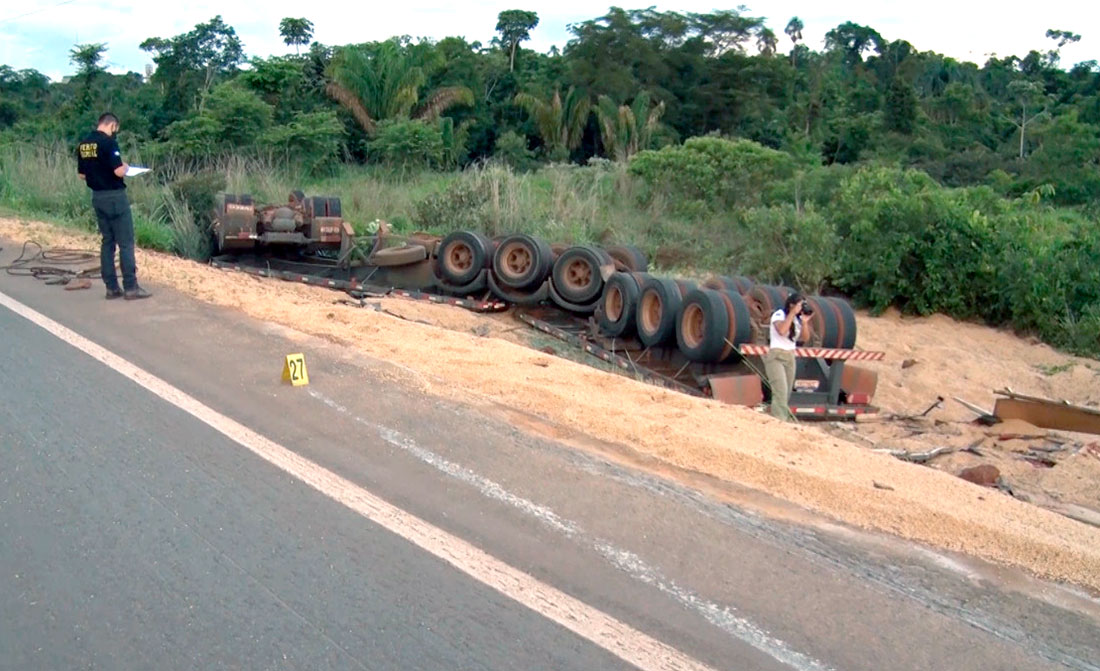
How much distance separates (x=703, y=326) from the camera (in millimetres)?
12883

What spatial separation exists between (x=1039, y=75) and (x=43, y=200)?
52442 mm

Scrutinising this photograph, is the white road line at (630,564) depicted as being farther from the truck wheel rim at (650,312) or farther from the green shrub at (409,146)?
the green shrub at (409,146)

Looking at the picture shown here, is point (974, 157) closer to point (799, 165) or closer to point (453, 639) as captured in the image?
point (799, 165)

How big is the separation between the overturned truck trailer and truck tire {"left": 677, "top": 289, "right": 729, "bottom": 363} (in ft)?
0.05

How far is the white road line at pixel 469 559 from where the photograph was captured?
4.46 meters

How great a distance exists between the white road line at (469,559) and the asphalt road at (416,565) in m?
0.06

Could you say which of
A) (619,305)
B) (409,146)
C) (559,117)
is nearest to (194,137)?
(409,146)

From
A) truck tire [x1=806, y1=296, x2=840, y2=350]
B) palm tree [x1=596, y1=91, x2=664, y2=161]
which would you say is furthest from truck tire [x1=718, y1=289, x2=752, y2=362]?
palm tree [x1=596, y1=91, x2=664, y2=161]

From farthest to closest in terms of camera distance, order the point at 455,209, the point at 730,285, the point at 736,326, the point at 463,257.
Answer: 1. the point at 455,209
2. the point at 463,257
3. the point at 730,285
4. the point at 736,326

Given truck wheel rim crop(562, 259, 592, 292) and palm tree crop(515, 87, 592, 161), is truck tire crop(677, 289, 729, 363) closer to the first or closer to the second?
truck wheel rim crop(562, 259, 592, 292)

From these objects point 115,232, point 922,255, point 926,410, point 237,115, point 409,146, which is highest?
point 237,115

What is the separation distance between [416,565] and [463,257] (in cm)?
1198

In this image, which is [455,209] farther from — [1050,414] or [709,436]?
[709,436]

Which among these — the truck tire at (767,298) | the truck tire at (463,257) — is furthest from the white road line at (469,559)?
the truck tire at (463,257)
